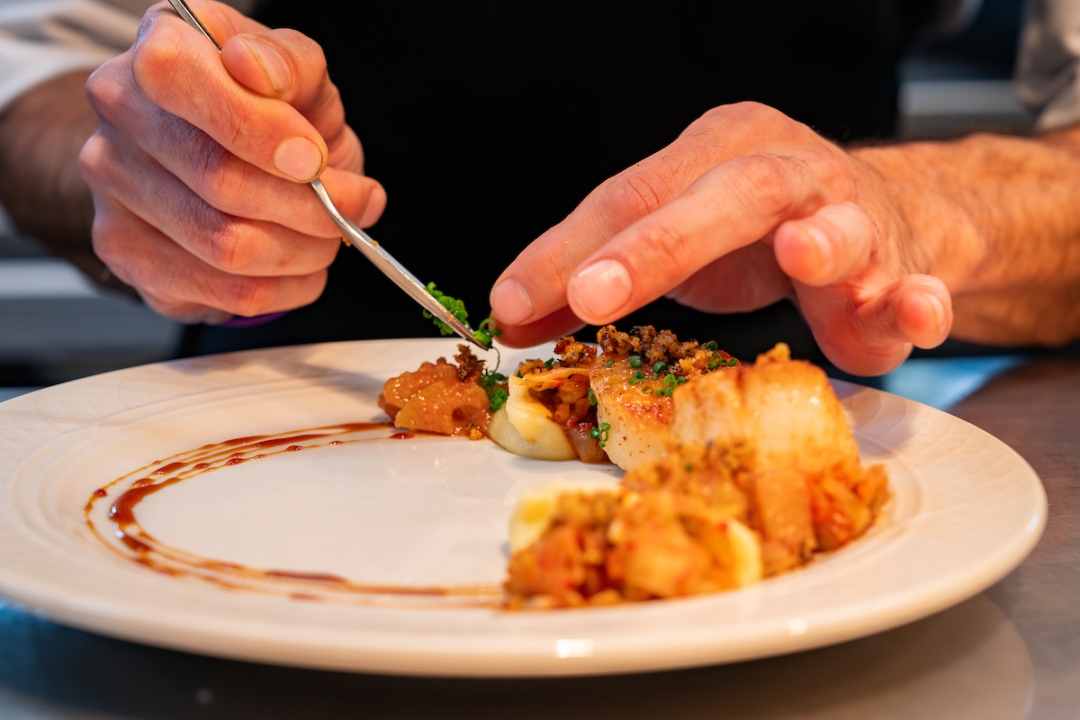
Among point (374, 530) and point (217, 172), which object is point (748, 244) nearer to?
point (374, 530)

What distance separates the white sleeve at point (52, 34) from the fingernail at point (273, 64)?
1818mm

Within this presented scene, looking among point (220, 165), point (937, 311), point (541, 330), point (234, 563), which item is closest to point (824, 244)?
point (937, 311)

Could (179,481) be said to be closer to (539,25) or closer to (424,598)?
(424,598)

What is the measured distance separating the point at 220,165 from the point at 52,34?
6.03 ft

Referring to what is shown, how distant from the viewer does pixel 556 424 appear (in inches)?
86.9

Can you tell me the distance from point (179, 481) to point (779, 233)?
134 cm

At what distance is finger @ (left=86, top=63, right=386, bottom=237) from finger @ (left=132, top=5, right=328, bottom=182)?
8 cm

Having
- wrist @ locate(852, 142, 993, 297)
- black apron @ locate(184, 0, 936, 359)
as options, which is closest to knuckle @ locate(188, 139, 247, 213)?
black apron @ locate(184, 0, 936, 359)

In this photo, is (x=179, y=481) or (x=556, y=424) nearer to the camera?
(x=179, y=481)

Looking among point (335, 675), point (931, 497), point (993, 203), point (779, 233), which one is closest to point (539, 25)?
point (993, 203)

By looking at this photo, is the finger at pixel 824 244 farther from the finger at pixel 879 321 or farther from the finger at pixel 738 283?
the finger at pixel 738 283

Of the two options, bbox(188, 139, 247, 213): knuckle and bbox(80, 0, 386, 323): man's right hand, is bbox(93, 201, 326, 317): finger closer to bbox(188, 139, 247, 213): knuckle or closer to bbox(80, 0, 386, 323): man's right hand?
bbox(80, 0, 386, 323): man's right hand

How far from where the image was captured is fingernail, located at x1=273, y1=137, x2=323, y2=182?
2184 millimetres

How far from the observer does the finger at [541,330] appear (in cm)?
249
